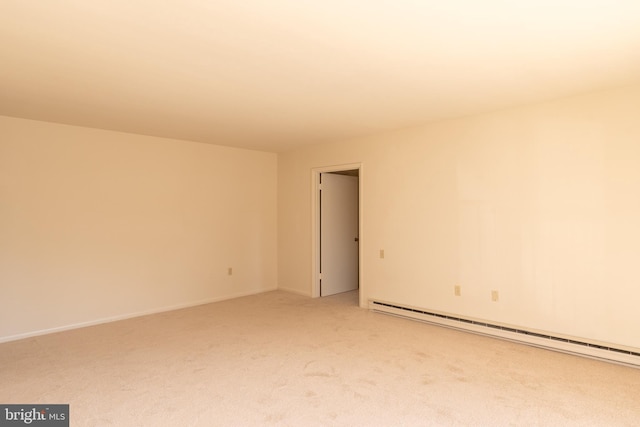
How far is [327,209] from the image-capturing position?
19.2 feet

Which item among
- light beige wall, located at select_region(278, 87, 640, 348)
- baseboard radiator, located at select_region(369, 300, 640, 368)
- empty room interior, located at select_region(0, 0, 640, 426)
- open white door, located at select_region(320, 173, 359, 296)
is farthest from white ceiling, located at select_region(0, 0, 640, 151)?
baseboard radiator, located at select_region(369, 300, 640, 368)

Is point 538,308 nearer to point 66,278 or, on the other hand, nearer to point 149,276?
point 149,276

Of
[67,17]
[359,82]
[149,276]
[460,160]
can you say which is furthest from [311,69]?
[149,276]

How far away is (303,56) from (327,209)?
3.51 meters

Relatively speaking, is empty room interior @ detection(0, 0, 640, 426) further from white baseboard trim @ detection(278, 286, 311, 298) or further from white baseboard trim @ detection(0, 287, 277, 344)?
white baseboard trim @ detection(278, 286, 311, 298)

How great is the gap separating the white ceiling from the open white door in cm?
207

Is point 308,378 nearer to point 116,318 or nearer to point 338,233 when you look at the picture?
point 116,318

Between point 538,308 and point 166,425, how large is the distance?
129 inches

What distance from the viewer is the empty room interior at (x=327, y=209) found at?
7.41 feet

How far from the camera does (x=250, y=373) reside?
296 cm

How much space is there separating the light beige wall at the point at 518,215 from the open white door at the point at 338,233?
0.94 metres

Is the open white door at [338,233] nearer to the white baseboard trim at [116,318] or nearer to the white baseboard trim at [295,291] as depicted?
the white baseboard trim at [295,291]

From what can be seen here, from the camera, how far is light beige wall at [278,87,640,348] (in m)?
3.16

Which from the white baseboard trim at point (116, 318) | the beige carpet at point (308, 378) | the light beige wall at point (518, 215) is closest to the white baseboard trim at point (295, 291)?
the white baseboard trim at point (116, 318)
